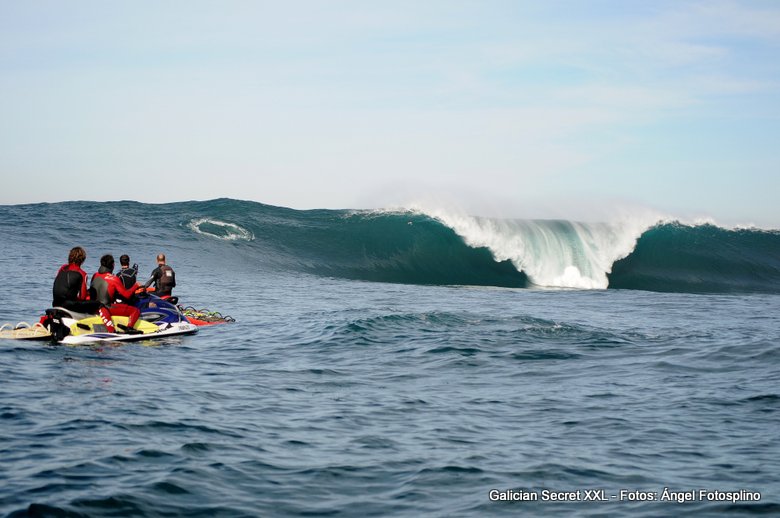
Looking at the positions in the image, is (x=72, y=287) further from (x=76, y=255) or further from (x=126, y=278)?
(x=126, y=278)

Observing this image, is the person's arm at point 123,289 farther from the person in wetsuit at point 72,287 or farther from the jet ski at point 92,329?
the person in wetsuit at point 72,287

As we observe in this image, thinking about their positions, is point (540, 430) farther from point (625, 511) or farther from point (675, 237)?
point (675, 237)

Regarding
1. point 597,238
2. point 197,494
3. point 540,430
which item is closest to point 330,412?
point 540,430

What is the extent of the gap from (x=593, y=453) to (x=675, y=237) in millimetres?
32143

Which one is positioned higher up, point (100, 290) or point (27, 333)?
point (100, 290)

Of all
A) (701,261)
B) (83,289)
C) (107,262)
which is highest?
(701,261)

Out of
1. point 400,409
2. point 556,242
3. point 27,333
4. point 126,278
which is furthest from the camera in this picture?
point 556,242

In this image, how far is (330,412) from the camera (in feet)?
30.7

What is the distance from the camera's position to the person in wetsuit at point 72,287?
13.0 metres

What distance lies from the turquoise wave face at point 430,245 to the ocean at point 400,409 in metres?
7.26

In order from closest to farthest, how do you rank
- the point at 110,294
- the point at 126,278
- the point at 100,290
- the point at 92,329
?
the point at 92,329 → the point at 100,290 → the point at 110,294 → the point at 126,278

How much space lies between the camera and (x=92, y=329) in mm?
13820

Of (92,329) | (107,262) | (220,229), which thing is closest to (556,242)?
(220,229)

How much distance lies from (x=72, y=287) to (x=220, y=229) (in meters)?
23.4
